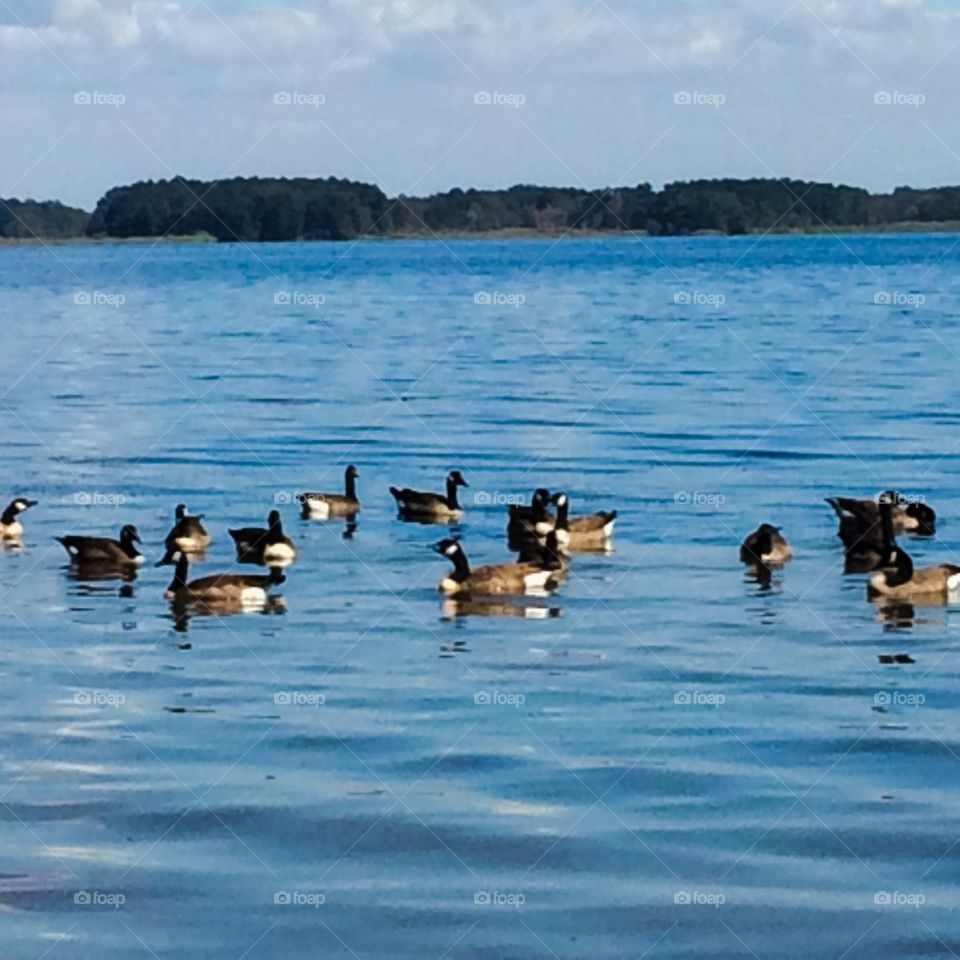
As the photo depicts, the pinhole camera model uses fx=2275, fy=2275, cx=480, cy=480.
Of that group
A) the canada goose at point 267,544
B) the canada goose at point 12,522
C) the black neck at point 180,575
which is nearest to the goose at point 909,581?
the canada goose at point 267,544

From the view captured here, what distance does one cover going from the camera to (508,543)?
100ft

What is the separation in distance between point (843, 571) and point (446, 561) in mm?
4952

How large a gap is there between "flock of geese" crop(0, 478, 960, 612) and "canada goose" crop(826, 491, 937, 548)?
0.06ft

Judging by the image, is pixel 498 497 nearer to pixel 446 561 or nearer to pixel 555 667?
pixel 446 561

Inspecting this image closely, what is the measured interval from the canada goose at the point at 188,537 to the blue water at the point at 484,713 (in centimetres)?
36

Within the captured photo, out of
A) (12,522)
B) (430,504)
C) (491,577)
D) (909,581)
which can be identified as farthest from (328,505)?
(909,581)

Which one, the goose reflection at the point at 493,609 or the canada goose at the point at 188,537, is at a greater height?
the canada goose at the point at 188,537

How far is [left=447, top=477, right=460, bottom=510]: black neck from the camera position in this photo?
32812 mm

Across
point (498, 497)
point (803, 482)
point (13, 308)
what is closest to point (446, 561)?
point (498, 497)

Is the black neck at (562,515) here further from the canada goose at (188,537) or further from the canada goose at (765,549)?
the canada goose at (188,537)

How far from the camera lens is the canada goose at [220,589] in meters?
25.2

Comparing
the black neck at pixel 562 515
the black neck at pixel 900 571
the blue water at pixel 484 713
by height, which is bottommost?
the blue water at pixel 484 713

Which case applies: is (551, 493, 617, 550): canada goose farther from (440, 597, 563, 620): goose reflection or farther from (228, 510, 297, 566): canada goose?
(440, 597, 563, 620): goose reflection

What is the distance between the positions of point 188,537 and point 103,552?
57.9 inches
